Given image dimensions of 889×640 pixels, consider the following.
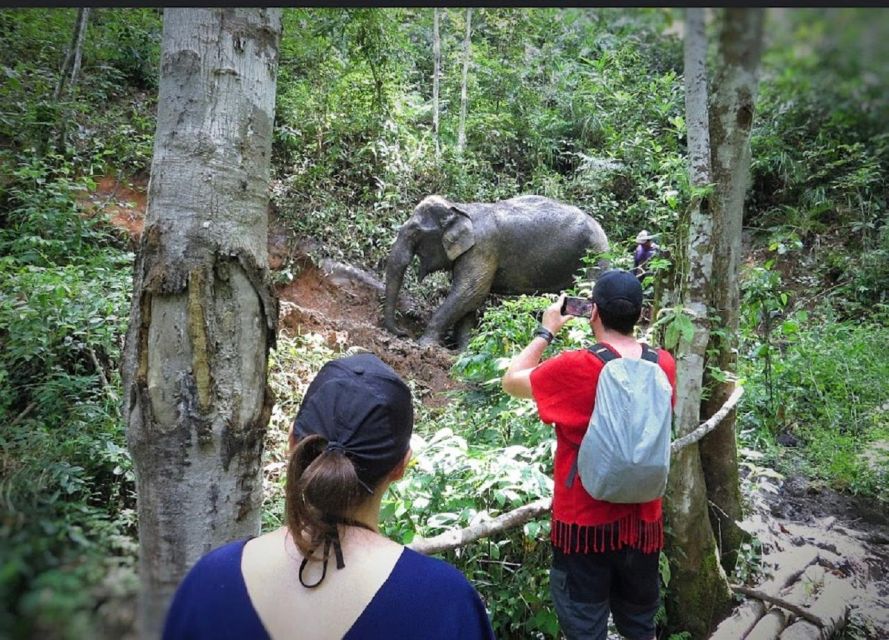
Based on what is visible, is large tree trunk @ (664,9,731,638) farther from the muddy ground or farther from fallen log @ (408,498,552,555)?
fallen log @ (408,498,552,555)

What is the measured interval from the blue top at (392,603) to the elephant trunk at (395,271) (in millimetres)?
5604

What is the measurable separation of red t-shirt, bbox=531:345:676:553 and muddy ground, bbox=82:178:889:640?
1.78 ft

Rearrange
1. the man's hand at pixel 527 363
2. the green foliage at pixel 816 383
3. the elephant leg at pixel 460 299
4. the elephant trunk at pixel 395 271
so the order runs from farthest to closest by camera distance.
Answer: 1. the elephant leg at pixel 460 299
2. the elephant trunk at pixel 395 271
3. the man's hand at pixel 527 363
4. the green foliage at pixel 816 383

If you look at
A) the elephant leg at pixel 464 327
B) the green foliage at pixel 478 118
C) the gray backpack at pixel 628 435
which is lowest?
the elephant leg at pixel 464 327

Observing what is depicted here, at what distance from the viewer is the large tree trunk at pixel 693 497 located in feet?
6.49

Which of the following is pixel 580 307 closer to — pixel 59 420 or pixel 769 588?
pixel 769 588

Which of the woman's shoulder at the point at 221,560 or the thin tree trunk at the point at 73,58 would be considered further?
the thin tree trunk at the point at 73,58

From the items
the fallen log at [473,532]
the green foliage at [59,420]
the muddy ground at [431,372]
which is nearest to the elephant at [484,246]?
the muddy ground at [431,372]

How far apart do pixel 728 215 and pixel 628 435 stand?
0.78m

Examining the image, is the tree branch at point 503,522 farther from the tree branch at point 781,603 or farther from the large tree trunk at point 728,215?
the tree branch at point 781,603

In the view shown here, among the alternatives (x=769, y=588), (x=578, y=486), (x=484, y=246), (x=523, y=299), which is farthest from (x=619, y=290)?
(x=484, y=246)

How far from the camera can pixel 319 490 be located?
80 cm

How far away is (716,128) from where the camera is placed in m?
1.39

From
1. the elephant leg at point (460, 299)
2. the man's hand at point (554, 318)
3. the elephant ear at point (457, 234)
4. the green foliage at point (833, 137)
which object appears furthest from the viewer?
the elephant leg at point (460, 299)
